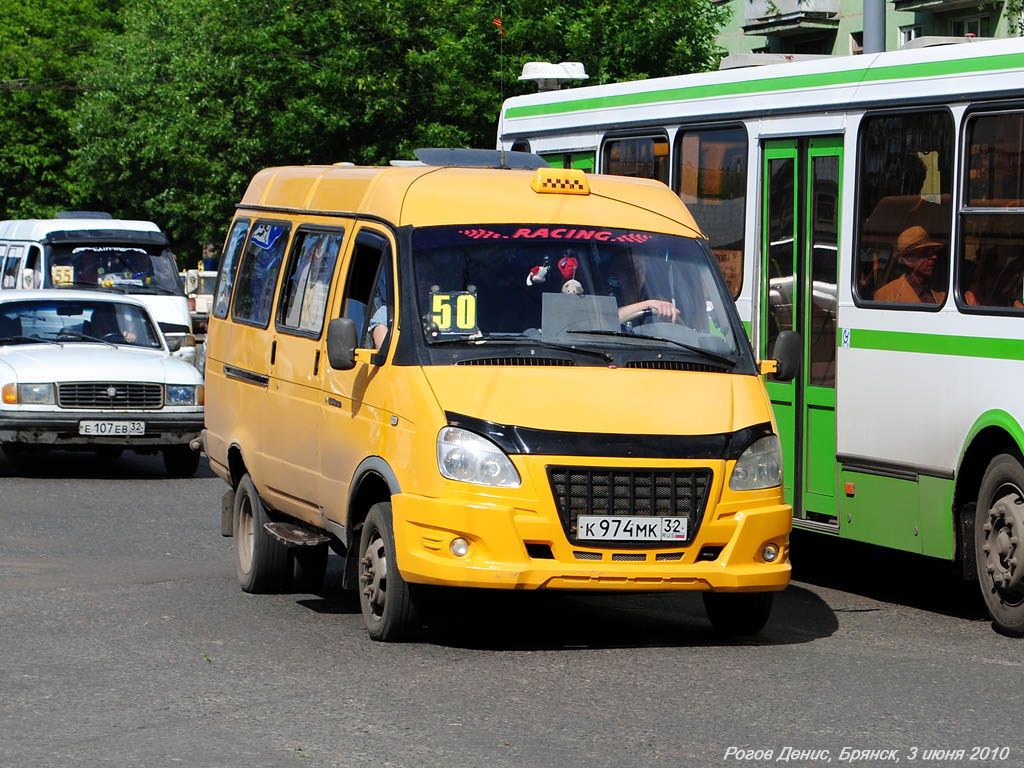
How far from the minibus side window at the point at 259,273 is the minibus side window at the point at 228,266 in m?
0.19

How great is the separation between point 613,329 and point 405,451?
1.20m

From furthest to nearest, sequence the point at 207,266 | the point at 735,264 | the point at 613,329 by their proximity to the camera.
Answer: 1. the point at 207,266
2. the point at 735,264
3. the point at 613,329

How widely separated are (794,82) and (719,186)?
3.30 feet

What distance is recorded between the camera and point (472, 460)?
27.7 feet

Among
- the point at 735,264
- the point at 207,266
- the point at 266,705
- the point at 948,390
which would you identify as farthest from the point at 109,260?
the point at 207,266

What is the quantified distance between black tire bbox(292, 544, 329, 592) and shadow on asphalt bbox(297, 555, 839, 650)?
0.09m

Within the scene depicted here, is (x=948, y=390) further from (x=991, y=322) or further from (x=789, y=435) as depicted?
(x=789, y=435)

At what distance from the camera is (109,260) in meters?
26.2

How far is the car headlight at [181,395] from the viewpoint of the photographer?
1745 centimetres

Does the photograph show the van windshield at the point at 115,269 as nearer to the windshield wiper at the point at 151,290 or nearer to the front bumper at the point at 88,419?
the windshield wiper at the point at 151,290

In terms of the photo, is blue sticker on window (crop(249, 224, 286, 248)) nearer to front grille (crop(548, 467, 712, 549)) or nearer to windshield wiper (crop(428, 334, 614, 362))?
windshield wiper (crop(428, 334, 614, 362))

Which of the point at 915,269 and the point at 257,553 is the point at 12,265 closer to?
the point at 257,553

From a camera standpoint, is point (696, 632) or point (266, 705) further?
point (696, 632)

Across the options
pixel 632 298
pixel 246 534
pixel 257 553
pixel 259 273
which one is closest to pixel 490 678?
pixel 632 298
